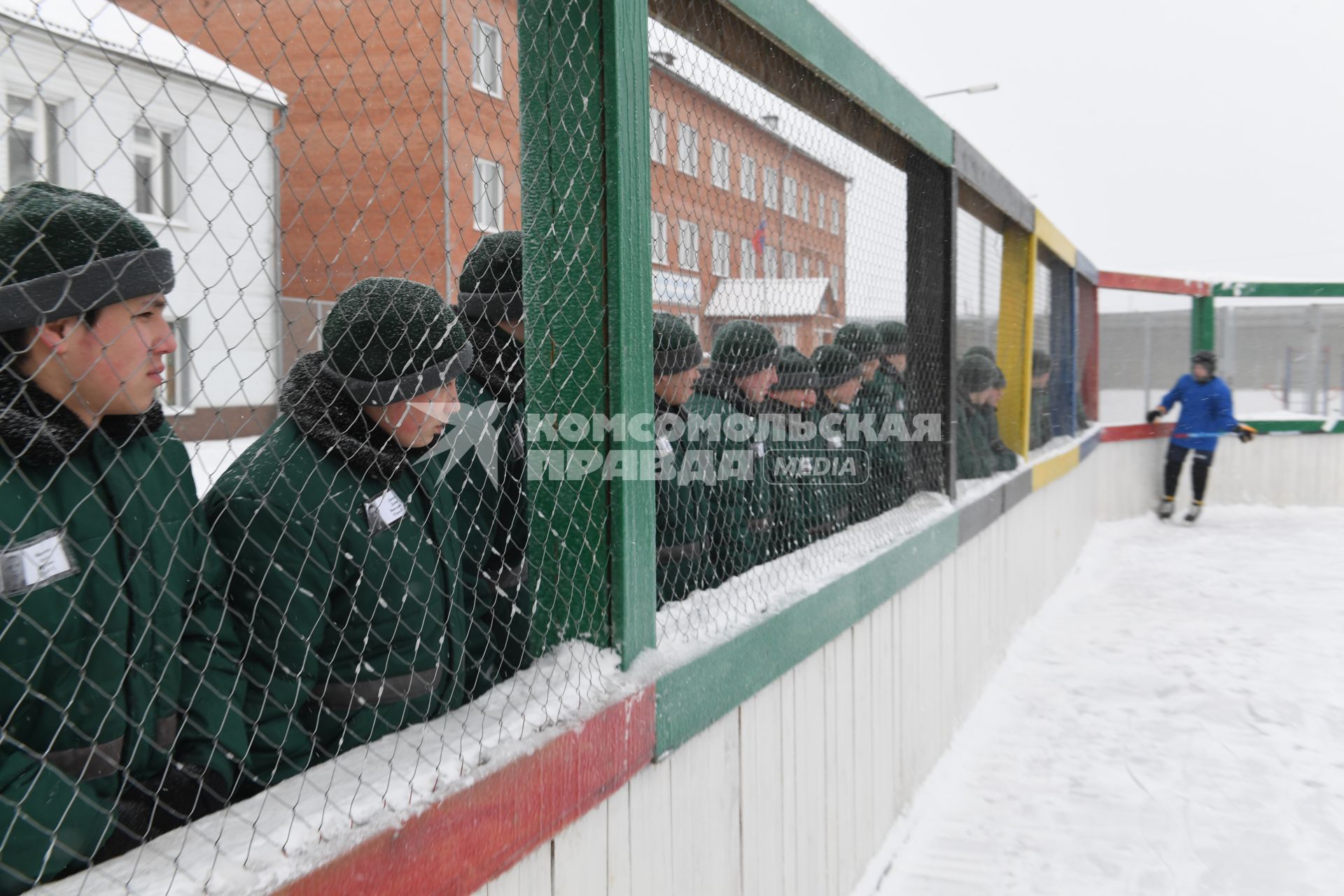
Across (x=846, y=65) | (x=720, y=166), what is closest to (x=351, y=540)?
(x=720, y=166)

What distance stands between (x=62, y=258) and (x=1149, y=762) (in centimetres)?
388

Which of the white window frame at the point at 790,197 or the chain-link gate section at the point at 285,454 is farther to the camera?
the white window frame at the point at 790,197

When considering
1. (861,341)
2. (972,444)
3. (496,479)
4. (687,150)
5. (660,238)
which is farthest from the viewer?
(972,444)

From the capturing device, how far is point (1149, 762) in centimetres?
367

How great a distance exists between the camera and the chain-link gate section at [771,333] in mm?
2092

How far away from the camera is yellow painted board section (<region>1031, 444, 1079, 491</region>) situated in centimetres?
581

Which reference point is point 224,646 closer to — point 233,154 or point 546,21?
point 546,21

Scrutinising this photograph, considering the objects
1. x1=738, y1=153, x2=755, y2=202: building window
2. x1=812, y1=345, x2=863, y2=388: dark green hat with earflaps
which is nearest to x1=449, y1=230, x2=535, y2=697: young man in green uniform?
x1=738, y1=153, x2=755, y2=202: building window

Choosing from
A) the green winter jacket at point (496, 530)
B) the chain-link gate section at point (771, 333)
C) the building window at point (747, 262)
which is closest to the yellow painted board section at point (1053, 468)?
the chain-link gate section at point (771, 333)

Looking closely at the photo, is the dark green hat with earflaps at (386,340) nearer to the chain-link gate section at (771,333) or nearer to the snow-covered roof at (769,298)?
the chain-link gate section at (771,333)

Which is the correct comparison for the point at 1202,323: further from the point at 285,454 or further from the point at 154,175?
the point at 154,175

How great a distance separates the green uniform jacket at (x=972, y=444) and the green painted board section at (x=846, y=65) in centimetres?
138

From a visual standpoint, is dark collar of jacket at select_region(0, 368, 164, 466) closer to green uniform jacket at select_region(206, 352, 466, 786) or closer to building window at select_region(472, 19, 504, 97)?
green uniform jacket at select_region(206, 352, 466, 786)

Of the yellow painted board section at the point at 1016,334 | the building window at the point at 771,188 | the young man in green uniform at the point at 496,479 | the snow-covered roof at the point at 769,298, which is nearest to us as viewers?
the young man in green uniform at the point at 496,479
